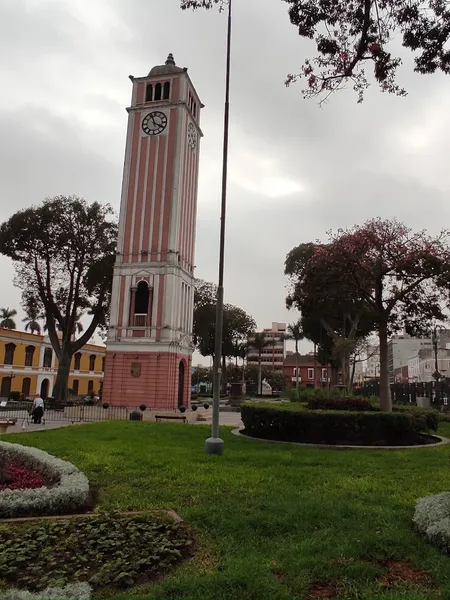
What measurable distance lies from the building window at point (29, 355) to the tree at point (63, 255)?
1081 cm

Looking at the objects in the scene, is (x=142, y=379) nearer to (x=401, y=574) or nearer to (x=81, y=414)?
(x=81, y=414)

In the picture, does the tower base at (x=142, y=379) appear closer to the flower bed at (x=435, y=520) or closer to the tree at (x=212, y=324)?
the tree at (x=212, y=324)

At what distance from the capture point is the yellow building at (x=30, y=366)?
1754 inches

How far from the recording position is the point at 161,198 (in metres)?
35.7

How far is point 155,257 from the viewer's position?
3556cm

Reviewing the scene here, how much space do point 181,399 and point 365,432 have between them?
25245 millimetres

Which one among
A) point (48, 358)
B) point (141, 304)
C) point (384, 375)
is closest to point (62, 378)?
point (141, 304)

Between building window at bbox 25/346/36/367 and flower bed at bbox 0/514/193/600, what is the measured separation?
45035mm

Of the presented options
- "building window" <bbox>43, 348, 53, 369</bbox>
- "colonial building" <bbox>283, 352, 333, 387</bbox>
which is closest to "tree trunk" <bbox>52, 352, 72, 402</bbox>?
"building window" <bbox>43, 348, 53, 369</bbox>

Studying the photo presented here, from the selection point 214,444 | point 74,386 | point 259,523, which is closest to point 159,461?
point 214,444

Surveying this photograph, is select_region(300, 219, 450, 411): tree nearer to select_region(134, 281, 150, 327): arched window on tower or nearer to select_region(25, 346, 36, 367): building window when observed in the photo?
select_region(134, 281, 150, 327): arched window on tower

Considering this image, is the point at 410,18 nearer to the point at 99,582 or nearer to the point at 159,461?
the point at 99,582

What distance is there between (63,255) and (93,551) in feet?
111

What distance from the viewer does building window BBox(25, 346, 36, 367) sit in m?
47.3
